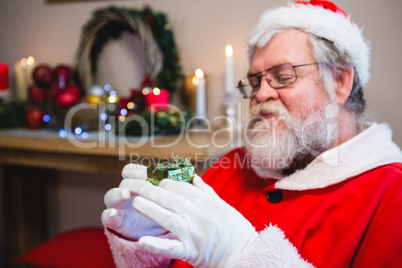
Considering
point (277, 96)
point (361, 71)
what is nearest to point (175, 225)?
point (277, 96)

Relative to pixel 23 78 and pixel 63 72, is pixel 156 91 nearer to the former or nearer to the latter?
pixel 63 72

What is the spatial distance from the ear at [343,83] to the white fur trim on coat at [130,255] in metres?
0.72

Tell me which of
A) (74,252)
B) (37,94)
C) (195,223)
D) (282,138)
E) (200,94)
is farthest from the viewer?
(37,94)

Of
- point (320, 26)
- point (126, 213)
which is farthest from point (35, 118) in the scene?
point (320, 26)

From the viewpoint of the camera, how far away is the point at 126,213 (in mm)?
857

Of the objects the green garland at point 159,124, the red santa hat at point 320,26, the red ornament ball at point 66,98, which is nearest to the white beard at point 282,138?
the red santa hat at point 320,26

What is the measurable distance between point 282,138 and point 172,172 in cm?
38

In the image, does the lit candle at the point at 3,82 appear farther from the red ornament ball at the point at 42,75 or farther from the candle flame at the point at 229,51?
the candle flame at the point at 229,51

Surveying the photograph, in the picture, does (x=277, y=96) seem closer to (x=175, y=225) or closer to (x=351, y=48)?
(x=351, y=48)

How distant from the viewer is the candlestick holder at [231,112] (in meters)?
1.58

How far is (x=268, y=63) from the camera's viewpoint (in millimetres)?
1020

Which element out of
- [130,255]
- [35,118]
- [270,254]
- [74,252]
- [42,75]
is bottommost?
[74,252]

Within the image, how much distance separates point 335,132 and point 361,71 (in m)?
0.22

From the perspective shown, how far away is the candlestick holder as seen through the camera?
1.58 m
